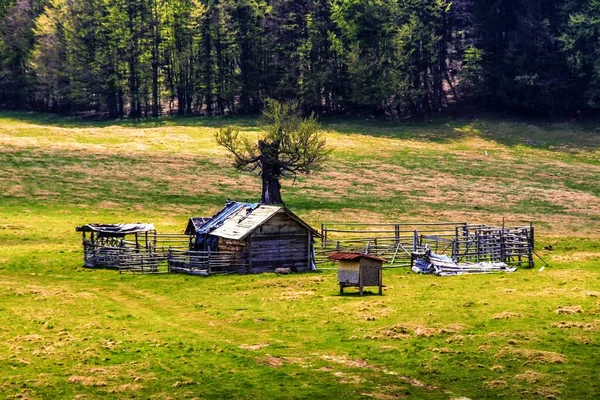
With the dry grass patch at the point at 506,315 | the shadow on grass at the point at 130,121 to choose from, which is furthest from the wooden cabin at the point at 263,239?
the shadow on grass at the point at 130,121

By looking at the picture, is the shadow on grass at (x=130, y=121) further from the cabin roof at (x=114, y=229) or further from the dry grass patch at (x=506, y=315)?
the dry grass patch at (x=506, y=315)

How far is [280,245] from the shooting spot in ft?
172

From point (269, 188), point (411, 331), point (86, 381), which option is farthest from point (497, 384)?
point (269, 188)

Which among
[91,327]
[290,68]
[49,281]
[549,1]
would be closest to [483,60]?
[549,1]

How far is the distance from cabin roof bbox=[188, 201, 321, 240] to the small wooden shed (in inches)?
370

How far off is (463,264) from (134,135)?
63.3 meters

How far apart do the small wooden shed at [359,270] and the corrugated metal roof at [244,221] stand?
945 centimetres

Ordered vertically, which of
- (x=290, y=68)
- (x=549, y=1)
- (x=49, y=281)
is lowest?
(x=49, y=281)

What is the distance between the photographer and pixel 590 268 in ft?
161

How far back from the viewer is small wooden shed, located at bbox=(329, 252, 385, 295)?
138 ft

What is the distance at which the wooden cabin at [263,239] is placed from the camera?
5128 cm

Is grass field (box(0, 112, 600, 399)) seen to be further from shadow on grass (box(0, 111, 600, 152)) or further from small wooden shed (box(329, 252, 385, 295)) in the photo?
shadow on grass (box(0, 111, 600, 152))

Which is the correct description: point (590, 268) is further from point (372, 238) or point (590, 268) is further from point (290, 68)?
point (290, 68)

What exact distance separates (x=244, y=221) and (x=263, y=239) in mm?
1778
